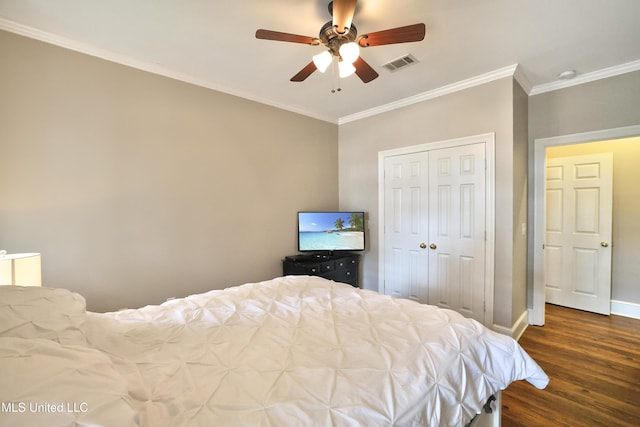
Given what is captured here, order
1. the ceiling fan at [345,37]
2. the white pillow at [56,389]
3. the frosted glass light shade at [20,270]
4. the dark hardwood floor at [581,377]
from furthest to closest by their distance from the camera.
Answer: the dark hardwood floor at [581,377]
the ceiling fan at [345,37]
the frosted glass light shade at [20,270]
the white pillow at [56,389]

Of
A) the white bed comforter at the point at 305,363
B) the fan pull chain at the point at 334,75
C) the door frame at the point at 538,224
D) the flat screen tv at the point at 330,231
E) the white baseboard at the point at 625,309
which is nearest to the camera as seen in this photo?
the white bed comforter at the point at 305,363

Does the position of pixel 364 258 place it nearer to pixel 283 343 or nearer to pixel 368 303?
pixel 368 303

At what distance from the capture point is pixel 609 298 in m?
3.25

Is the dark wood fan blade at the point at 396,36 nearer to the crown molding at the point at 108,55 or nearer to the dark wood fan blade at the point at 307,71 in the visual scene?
the dark wood fan blade at the point at 307,71

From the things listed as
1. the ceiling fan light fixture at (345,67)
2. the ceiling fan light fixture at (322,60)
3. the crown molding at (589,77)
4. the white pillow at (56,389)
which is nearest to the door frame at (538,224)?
the crown molding at (589,77)

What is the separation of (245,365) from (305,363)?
0.78ft

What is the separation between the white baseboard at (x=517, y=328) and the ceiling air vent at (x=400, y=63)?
273cm

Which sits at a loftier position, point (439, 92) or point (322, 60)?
point (439, 92)

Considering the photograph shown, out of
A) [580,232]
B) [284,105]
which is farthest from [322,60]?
[580,232]

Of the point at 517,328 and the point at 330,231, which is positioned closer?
the point at 517,328

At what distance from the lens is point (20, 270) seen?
4.81 feet

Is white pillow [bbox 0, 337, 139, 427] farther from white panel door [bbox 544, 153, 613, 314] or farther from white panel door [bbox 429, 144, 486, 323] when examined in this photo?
white panel door [bbox 544, 153, 613, 314]

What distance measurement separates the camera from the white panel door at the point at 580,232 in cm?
324

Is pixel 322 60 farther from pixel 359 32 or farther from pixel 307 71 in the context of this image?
pixel 359 32
